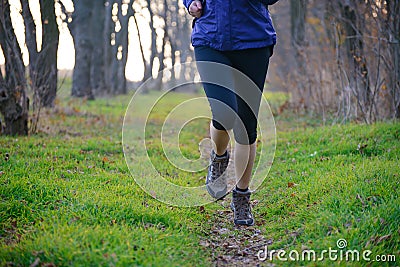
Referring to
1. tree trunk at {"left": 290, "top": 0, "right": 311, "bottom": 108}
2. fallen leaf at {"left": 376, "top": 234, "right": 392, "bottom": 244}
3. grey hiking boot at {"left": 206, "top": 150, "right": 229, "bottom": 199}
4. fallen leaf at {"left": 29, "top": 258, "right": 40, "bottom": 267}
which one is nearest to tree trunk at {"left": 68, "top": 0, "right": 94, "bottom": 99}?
tree trunk at {"left": 290, "top": 0, "right": 311, "bottom": 108}

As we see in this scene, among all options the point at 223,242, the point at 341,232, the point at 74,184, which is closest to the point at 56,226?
the point at 74,184

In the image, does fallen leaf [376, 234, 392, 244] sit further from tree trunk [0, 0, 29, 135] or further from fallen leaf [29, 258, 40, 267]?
tree trunk [0, 0, 29, 135]

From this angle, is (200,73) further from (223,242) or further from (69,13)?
(69,13)

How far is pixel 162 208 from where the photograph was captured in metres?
3.41

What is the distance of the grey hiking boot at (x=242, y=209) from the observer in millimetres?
3518

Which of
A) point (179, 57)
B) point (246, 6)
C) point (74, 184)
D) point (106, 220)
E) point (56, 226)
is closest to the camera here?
point (56, 226)

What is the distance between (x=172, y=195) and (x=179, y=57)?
118ft

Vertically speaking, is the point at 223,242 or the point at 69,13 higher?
the point at 69,13

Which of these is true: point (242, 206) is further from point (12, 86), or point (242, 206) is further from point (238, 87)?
point (12, 86)

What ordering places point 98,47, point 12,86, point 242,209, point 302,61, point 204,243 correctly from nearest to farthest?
1. point 204,243
2. point 242,209
3. point 12,86
4. point 302,61
5. point 98,47

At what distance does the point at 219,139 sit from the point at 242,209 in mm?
634

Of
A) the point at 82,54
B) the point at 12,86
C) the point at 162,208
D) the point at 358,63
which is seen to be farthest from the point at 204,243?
the point at 82,54

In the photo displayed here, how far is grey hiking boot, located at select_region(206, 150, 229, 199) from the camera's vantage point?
12.8 feet

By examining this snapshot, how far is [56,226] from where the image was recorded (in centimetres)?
276
